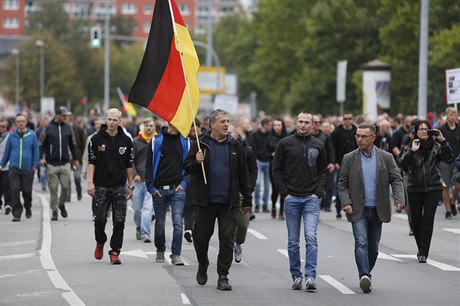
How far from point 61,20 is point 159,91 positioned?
14247 centimetres

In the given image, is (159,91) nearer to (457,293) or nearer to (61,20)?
(457,293)

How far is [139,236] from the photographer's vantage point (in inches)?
707

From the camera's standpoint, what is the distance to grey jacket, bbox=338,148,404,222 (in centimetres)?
1243

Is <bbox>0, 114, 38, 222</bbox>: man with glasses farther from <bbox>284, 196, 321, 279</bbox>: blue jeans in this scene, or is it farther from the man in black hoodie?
<bbox>284, 196, 321, 279</bbox>: blue jeans

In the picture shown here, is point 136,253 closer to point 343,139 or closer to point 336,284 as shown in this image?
point 336,284

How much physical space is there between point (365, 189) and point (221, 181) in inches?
57.3

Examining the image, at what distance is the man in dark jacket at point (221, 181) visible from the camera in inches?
485

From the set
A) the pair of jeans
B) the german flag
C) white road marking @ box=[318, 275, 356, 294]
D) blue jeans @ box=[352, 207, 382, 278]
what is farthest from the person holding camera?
the pair of jeans

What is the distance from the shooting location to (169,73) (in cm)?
1370

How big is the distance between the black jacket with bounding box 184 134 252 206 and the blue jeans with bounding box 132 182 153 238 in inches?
188

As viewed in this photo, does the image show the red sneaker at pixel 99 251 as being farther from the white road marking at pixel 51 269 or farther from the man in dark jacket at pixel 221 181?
the man in dark jacket at pixel 221 181

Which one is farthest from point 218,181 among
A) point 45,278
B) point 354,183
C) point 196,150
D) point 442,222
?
point 442,222

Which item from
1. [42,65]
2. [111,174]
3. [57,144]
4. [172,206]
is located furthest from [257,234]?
[42,65]

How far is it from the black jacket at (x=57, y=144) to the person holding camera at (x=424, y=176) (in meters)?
7.66
